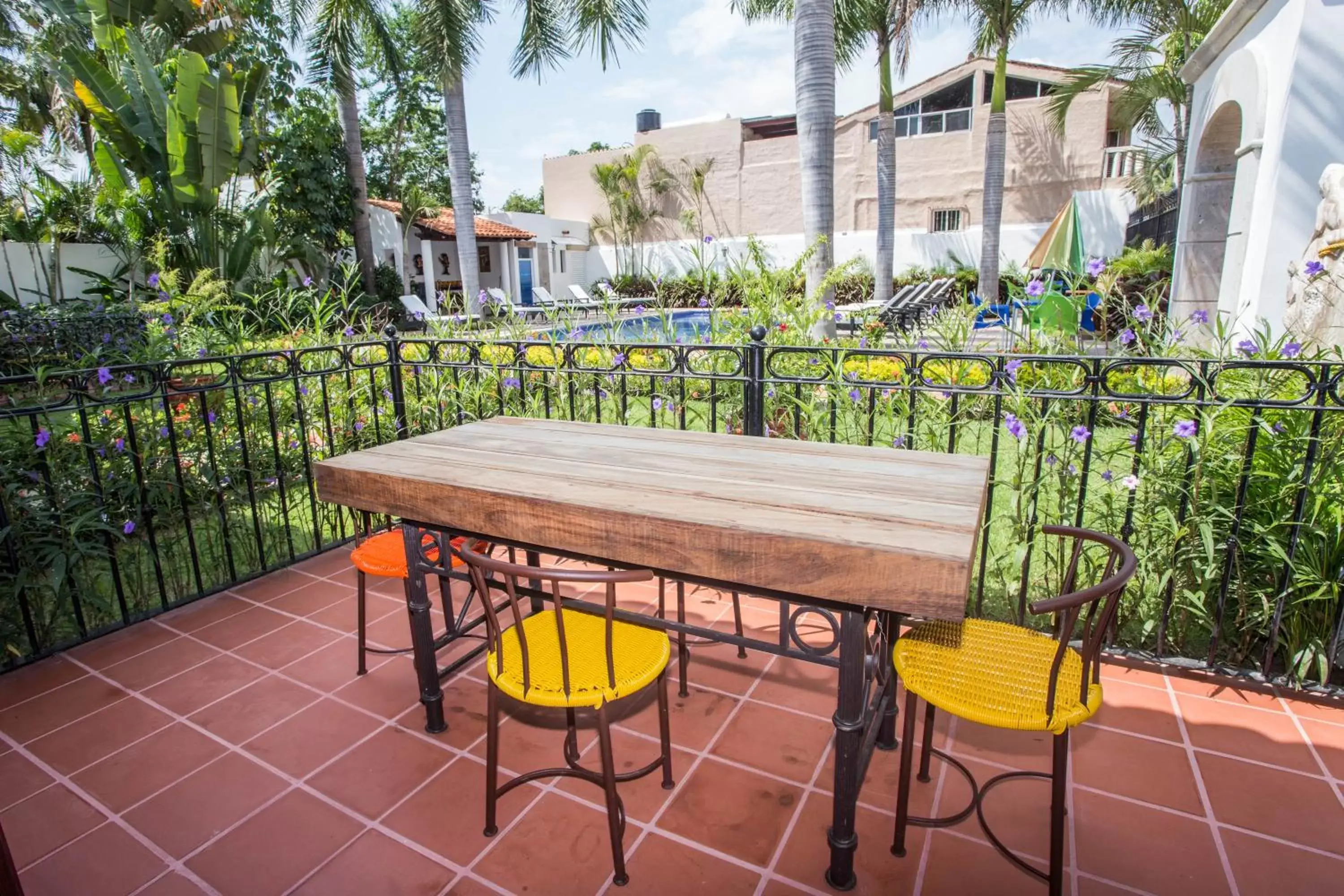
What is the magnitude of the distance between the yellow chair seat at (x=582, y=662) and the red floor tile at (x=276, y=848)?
68cm

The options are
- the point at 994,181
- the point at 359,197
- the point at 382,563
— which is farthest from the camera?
the point at 994,181

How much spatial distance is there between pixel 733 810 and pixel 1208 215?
897 centimetres

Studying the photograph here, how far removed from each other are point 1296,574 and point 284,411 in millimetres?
4562

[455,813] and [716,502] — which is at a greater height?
[716,502]

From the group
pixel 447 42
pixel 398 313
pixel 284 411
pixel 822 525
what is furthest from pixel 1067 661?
pixel 398 313

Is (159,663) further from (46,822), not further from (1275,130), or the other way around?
(1275,130)

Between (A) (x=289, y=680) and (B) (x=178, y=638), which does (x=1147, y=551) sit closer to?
(A) (x=289, y=680)

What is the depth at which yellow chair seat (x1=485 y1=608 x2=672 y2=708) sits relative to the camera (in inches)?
65.2

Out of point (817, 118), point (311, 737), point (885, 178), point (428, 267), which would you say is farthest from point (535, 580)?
point (428, 267)

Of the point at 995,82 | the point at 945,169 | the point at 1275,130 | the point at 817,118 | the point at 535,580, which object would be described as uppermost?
the point at 995,82

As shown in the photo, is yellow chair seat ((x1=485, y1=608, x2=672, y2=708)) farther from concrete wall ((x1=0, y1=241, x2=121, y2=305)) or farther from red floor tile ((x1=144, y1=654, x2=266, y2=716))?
concrete wall ((x1=0, y1=241, x2=121, y2=305))

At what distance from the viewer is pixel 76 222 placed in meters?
13.3

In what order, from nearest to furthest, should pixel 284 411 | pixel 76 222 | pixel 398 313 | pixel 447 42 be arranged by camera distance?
pixel 284 411 → pixel 447 42 → pixel 76 222 → pixel 398 313

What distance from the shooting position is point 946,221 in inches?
867
